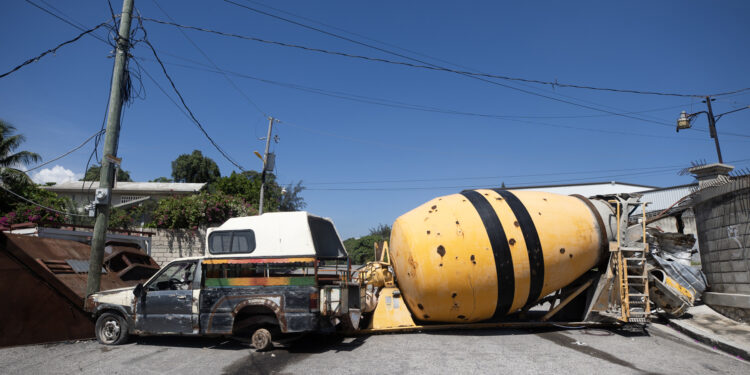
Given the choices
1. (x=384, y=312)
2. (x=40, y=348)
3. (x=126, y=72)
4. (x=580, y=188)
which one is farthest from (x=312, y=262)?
(x=580, y=188)

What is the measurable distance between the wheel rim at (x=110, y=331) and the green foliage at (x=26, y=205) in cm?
1462

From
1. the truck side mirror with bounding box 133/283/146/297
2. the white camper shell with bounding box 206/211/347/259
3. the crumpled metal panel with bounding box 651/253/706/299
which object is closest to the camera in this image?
the white camper shell with bounding box 206/211/347/259

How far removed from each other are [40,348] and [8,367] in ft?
3.84

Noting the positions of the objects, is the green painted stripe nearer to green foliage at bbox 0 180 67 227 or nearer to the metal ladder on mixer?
the metal ladder on mixer

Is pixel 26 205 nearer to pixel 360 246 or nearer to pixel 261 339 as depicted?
pixel 360 246

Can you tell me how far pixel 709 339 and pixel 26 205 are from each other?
90.3 feet

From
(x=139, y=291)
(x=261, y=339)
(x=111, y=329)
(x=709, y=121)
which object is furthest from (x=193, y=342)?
(x=709, y=121)

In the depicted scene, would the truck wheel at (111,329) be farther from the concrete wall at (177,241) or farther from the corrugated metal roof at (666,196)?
the corrugated metal roof at (666,196)

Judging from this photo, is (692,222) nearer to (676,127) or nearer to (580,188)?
(676,127)

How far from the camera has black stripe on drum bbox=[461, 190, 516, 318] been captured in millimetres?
6918

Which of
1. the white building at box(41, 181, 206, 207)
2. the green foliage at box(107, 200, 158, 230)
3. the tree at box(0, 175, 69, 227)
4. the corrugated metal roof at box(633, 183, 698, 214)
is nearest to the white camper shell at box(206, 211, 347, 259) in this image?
the green foliage at box(107, 200, 158, 230)

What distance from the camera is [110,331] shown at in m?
7.43

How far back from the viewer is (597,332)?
24.8ft

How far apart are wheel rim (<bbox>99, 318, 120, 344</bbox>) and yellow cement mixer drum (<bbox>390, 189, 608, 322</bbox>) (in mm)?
5257
